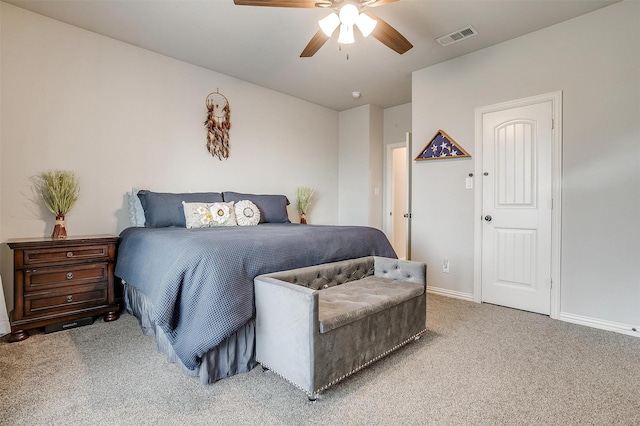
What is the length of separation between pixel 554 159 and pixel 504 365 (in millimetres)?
1990

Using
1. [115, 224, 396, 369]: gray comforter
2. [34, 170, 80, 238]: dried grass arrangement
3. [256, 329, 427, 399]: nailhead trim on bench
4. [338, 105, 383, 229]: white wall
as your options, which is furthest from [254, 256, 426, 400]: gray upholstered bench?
[338, 105, 383, 229]: white wall

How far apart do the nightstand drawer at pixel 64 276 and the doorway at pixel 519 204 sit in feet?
12.0

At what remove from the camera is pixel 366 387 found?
5.82 feet

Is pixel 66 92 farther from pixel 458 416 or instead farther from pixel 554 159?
pixel 554 159

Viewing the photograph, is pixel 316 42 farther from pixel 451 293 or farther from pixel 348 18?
pixel 451 293

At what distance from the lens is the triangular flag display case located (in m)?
3.56

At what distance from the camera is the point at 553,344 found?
7.75 ft

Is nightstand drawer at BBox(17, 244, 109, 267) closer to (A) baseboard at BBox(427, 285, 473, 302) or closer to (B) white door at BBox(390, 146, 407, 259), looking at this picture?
(A) baseboard at BBox(427, 285, 473, 302)

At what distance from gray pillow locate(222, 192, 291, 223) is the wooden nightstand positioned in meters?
1.31

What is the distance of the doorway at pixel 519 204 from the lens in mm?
2971

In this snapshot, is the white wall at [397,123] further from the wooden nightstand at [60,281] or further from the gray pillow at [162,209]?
the wooden nightstand at [60,281]

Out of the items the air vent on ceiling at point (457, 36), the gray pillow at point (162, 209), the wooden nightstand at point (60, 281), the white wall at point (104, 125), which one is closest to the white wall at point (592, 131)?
the air vent on ceiling at point (457, 36)

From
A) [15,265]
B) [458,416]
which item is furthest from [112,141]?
[458,416]

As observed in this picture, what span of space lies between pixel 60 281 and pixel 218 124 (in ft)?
7.76
